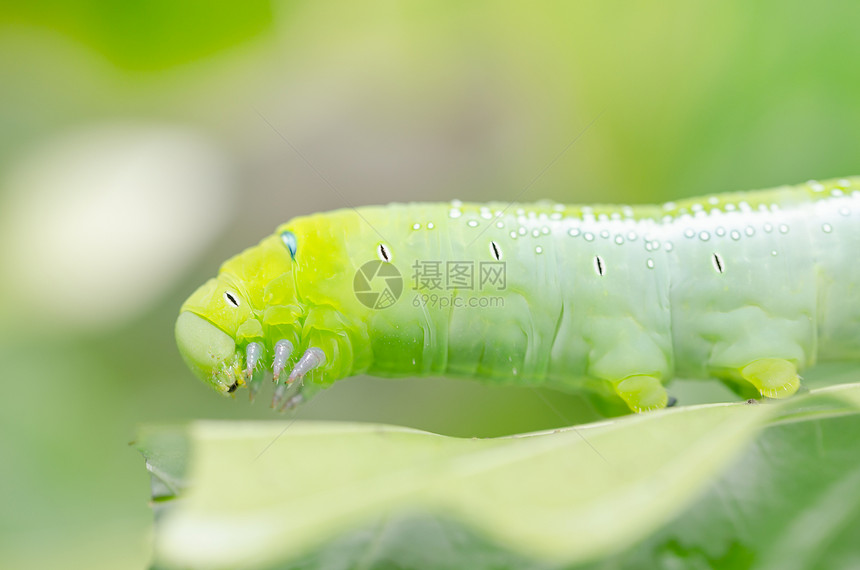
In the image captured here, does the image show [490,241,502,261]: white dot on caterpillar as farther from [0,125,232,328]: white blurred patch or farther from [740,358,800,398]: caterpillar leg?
[0,125,232,328]: white blurred patch

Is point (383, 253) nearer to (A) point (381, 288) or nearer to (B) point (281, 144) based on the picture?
(A) point (381, 288)

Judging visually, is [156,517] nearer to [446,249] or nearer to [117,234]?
[446,249]

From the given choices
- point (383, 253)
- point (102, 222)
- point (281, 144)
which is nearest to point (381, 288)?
point (383, 253)

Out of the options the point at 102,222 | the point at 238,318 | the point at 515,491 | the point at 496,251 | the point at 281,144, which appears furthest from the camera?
the point at 281,144

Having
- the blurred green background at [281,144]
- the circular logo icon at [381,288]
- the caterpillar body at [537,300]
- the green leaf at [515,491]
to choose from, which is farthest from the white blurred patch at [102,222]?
the green leaf at [515,491]

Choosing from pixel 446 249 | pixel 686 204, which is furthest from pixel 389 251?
pixel 686 204

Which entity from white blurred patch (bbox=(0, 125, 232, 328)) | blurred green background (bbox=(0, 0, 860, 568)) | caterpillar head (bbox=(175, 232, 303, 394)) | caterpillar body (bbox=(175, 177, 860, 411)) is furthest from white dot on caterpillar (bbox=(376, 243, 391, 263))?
white blurred patch (bbox=(0, 125, 232, 328))
